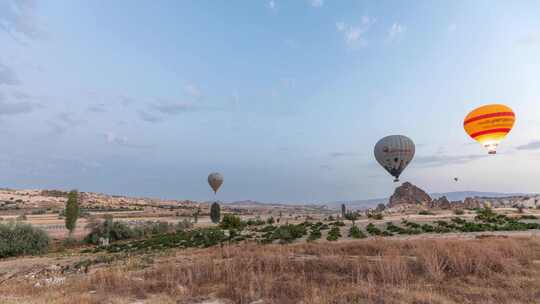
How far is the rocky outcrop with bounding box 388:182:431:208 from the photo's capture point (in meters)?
70.5

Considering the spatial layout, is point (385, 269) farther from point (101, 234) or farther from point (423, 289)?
point (101, 234)

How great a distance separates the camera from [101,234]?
94.1 feet

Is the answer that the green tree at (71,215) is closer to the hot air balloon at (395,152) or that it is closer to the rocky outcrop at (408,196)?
the hot air balloon at (395,152)

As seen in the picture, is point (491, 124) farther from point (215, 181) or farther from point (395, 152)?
point (215, 181)

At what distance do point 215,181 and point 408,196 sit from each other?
4855 cm

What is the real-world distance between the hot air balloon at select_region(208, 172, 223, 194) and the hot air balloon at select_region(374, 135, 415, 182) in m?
27.4

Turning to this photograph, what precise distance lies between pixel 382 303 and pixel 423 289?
168cm

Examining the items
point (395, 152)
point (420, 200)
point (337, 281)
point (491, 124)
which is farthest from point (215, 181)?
point (420, 200)

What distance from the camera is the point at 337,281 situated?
905cm

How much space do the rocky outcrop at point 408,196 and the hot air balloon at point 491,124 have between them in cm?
3842

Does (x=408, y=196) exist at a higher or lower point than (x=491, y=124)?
lower

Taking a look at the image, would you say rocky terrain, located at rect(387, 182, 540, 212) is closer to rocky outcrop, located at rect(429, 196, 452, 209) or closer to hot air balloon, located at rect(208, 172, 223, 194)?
rocky outcrop, located at rect(429, 196, 452, 209)

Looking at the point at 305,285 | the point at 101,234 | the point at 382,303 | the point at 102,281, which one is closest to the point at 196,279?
the point at 102,281

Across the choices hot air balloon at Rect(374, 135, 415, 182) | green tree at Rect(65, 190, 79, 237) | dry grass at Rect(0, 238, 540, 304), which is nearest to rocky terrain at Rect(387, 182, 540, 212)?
hot air balloon at Rect(374, 135, 415, 182)
